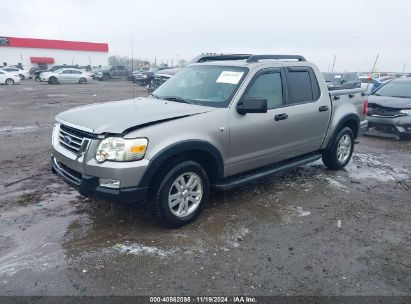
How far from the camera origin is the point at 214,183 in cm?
438

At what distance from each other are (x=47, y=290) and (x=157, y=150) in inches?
62.4

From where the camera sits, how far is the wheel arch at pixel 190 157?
11.7 ft

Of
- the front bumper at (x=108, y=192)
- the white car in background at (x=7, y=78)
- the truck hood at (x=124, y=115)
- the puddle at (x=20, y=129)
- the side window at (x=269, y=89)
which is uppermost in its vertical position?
the side window at (x=269, y=89)

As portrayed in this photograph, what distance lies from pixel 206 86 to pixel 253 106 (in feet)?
2.93

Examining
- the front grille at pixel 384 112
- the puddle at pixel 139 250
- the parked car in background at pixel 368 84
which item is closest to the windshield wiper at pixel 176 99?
the puddle at pixel 139 250

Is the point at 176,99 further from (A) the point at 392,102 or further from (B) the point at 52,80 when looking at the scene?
(B) the point at 52,80

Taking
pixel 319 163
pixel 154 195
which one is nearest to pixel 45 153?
pixel 154 195

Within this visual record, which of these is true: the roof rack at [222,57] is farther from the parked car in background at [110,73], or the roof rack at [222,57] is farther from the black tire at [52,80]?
the parked car in background at [110,73]

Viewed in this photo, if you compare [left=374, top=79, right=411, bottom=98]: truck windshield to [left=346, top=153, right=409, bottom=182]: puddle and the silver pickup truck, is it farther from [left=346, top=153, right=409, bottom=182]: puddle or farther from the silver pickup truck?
the silver pickup truck

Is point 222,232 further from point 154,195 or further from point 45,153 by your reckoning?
point 45,153

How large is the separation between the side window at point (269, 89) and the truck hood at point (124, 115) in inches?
29.3

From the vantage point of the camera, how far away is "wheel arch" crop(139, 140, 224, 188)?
3578mm

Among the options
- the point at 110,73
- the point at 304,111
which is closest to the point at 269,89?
the point at 304,111

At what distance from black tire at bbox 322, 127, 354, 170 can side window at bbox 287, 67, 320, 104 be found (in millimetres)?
1029
